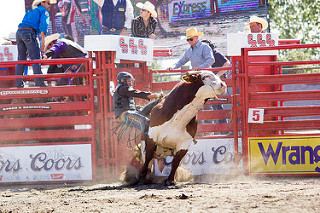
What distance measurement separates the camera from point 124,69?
8211 millimetres

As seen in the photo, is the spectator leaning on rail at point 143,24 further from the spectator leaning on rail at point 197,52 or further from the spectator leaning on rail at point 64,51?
the spectator leaning on rail at point 64,51

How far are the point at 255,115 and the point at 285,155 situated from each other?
0.75 metres

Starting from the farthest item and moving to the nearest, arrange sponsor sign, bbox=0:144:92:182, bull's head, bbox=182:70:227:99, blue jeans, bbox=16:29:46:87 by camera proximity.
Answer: blue jeans, bbox=16:29:46:87
sponsor sign, bbox=0:144:92:182
bull's head, bbox=182:70:227:99

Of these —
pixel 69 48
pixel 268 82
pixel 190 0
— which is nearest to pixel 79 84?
pixel 69 48

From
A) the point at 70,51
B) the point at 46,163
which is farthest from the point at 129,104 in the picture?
the point at 70,51

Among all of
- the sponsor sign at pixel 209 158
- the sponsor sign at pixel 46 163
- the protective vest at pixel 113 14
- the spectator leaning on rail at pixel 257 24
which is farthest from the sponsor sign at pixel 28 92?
the spectator leaning on rail at pixel 257 24

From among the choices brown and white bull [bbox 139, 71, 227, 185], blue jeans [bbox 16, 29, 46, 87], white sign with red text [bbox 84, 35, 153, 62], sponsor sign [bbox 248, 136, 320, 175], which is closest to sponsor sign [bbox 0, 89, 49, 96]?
blue jeans [bbox 16, 29, 46, 87]

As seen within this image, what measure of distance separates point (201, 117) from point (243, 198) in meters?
3.08

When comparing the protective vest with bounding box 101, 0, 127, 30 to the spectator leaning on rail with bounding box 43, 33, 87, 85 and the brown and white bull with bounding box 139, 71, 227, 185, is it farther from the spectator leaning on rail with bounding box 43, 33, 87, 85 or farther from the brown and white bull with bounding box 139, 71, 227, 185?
the brown and white bull with bounding box 139, 71, 227, 185

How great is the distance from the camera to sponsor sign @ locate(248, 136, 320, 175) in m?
7.22

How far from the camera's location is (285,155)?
7.27 m

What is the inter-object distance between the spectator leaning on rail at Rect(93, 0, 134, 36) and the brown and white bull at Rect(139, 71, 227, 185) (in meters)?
4.11

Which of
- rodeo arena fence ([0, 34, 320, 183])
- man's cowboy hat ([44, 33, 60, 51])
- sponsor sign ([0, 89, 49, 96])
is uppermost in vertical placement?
man's cowboy hat ([44, 33, 60, 51])

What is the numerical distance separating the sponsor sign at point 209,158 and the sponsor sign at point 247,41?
56.6 inches
